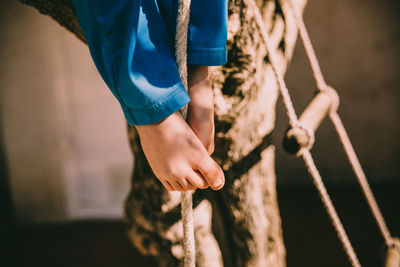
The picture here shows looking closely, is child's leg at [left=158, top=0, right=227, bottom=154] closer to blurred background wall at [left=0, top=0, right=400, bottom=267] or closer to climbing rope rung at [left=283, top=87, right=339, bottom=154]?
climbing rope rung at [left=283, top=87, right=339, bottom=154]

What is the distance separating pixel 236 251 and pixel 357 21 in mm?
1510

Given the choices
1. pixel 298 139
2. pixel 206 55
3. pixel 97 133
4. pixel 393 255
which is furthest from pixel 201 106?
pixel 97 133

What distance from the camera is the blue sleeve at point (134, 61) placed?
1.03ft

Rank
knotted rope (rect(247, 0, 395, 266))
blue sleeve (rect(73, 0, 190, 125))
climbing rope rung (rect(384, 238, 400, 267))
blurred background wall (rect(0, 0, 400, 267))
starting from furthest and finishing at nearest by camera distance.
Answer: blurred background wall (rect(0, 0, 400, 267)) < climbing rope rung (rect(384, 238, 400, 267)) < knotted rope (rect(247, 0, 395, 266)) < blue sleeve (rect(73, 0, 190, 125))

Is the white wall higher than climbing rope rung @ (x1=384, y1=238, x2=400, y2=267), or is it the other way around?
climbing rope rung @ (x1=384, y1=238, x2=400, y2=267)

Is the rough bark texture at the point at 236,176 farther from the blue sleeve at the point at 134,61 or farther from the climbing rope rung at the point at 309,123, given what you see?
the blue sleeve at the point at 134,61

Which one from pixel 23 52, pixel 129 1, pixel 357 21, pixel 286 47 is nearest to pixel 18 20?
pixel 23 52

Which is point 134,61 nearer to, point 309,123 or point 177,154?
point 177,154

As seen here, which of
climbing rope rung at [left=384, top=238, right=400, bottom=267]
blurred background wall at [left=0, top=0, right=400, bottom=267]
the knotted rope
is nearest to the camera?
the knotted rope

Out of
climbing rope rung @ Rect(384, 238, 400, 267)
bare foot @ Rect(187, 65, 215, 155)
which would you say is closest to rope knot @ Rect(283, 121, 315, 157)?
bare foot @ Rect(187, 65, 215, 155)

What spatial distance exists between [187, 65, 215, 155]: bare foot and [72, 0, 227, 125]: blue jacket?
5 centimetres

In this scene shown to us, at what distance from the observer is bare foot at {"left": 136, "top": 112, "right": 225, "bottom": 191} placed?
0.34 m

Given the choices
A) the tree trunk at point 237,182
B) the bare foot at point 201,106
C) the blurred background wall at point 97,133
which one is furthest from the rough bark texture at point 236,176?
the blurred background wall at point 97,133

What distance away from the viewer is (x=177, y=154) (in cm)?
34
